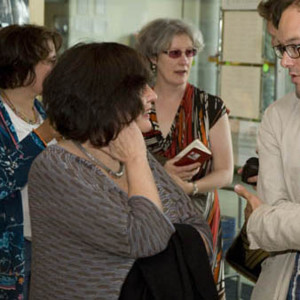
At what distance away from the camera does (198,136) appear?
3619 millimetres

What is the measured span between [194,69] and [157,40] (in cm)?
277

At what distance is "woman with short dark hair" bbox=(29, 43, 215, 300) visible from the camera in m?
2.04

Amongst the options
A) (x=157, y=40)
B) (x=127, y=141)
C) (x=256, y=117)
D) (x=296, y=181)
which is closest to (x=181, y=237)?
(x=127, y=141)

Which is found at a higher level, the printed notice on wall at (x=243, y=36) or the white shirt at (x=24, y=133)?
the printed notice on wall at (x=243, y=36)

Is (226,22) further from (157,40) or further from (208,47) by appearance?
(157,40)

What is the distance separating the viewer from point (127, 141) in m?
2.19

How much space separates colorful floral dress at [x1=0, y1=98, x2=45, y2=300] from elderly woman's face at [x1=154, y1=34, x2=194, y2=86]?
1.05 metres

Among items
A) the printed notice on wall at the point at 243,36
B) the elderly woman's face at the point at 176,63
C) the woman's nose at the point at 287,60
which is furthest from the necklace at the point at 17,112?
the printed notice on wall at the point at 243,36

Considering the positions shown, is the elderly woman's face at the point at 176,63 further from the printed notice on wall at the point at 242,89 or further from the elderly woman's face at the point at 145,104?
the printed notice on wall at the point at 242,89

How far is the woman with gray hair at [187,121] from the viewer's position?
3619mm

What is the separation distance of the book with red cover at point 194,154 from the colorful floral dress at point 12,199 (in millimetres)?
748

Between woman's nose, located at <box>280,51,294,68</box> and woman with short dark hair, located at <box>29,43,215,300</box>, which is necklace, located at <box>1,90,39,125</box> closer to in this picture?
woman with short dark hair, located at <box>29,43,215,300</box>

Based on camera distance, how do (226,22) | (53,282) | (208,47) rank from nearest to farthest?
1. (53,282)
2. (226,22)
3. (208,47)

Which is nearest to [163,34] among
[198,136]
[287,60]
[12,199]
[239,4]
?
[198,136]
